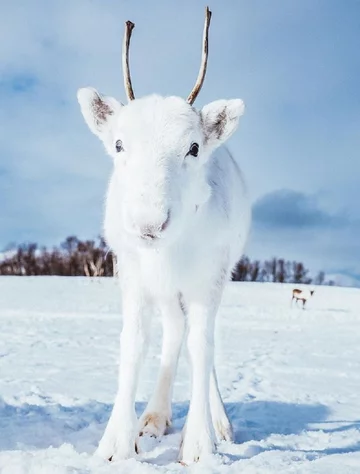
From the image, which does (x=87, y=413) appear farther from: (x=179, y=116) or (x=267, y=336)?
(x=267, y=336)

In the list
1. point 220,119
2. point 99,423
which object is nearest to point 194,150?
point 220,119

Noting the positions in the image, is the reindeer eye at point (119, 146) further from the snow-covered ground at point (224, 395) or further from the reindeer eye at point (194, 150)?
the snow-covered ground at point (224, 395)

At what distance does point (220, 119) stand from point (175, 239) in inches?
35.7

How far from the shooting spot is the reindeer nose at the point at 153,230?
2.87m

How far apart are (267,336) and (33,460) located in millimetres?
11524

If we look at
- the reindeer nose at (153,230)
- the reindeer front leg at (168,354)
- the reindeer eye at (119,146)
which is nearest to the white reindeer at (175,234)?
the reindeer eye at (119,146)

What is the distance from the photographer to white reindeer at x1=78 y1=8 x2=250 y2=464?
331cm

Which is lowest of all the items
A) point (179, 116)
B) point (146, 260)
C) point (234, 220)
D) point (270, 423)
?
point (270, 423)

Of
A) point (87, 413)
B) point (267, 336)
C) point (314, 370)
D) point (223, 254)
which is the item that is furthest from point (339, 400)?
point (267, 336)

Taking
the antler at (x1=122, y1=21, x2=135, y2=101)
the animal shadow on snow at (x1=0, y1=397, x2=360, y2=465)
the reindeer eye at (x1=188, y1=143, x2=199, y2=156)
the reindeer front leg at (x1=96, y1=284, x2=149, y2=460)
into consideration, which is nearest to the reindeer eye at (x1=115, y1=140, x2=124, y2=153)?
the reindeer eye at (x1=188, y1=143, x2=199, y2=156)

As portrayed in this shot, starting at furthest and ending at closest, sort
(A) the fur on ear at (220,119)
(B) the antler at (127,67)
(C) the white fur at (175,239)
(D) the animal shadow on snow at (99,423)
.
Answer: (D) the animal shadow on snow at (99,423), (B) the antler at (127,67), (A) the fur on ear at (220,119), (C) the white fur at (175,239)

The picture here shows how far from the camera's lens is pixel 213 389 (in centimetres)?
452

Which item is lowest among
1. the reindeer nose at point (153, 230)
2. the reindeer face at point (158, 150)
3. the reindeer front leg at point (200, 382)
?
the reindeer front leg at point (200, 382)

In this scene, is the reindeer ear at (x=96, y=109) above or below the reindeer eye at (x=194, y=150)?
above
